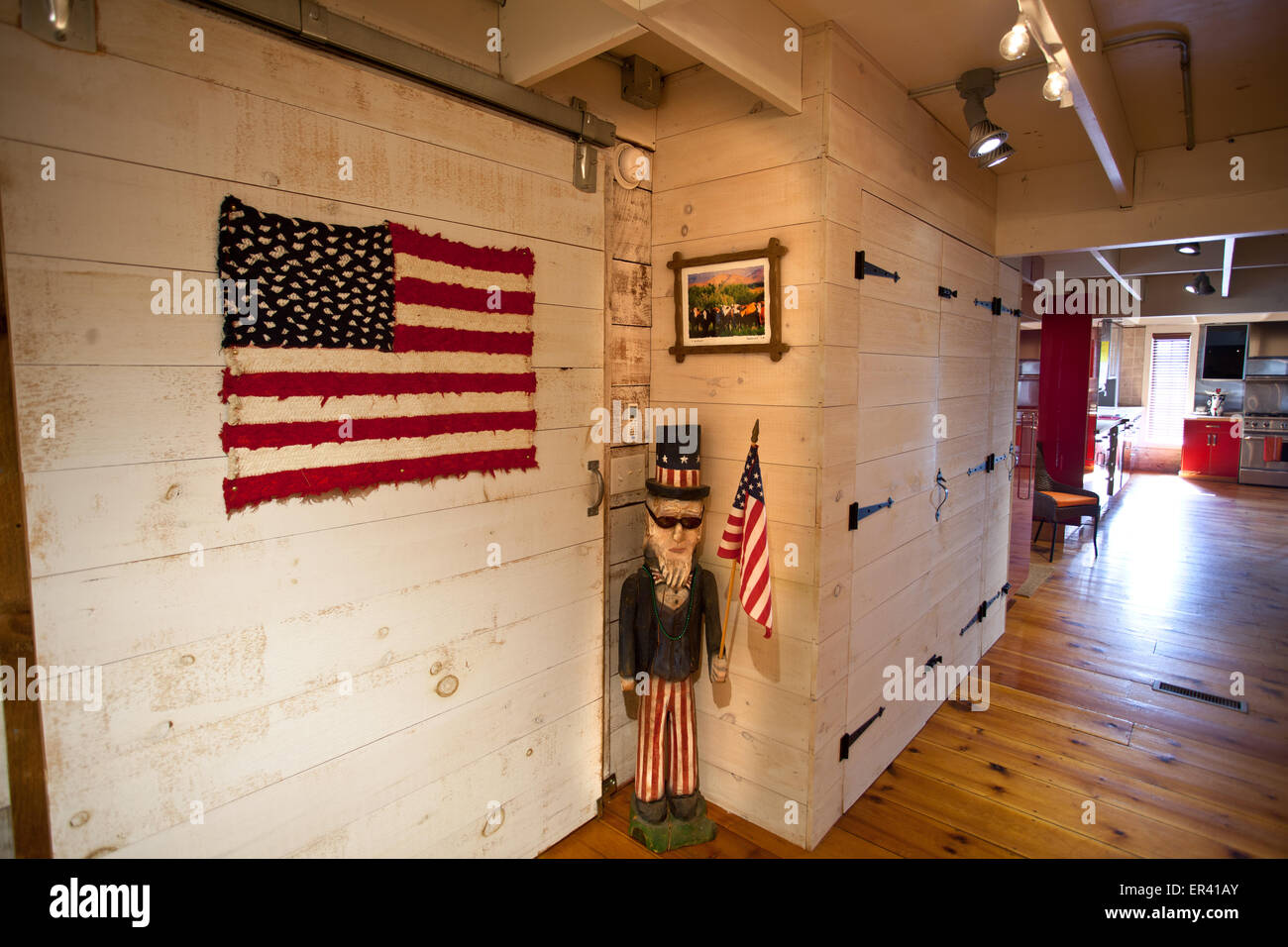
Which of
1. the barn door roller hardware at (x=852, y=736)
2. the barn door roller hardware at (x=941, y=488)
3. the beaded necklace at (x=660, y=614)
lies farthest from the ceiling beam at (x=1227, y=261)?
the beaded necklace at (x=660, y=614)

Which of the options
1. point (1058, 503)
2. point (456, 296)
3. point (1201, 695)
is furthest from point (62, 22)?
point (1058, 503)

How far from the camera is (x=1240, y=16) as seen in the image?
2.43 meters

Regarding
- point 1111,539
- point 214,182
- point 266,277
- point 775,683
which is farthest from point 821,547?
point 1111,539

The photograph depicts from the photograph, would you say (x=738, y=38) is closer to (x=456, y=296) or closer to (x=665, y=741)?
(x=456, y=296)

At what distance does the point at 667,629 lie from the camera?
2574 millimetres

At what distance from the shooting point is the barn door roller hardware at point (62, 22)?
1364mm

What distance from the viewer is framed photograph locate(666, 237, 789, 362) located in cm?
253

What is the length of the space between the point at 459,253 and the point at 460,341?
260mm

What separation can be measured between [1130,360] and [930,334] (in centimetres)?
1172

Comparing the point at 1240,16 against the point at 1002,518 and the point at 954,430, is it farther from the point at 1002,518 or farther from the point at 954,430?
the point at 1002,518

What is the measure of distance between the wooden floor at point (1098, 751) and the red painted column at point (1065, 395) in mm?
1886

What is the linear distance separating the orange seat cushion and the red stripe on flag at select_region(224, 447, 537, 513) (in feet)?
19.4

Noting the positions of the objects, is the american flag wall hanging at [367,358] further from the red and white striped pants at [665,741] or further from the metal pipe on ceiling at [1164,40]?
Answer: the metal pipe on ceiling at [1164,40]

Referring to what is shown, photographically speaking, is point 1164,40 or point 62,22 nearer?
point 62,22
